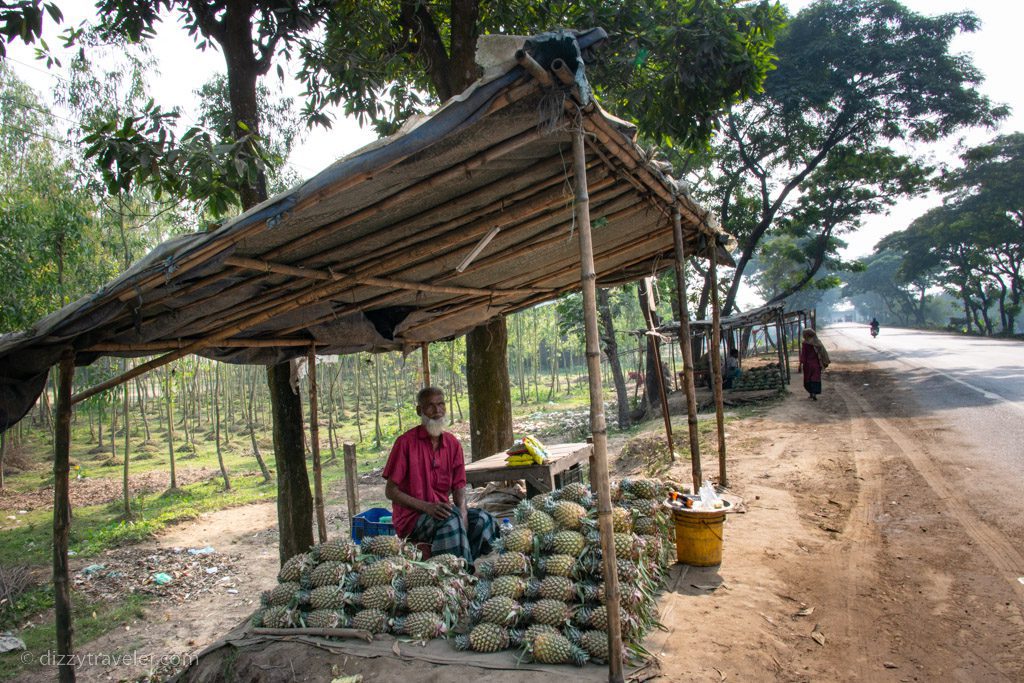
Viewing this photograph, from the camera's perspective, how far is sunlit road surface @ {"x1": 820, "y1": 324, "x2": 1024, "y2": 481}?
723 centimetres

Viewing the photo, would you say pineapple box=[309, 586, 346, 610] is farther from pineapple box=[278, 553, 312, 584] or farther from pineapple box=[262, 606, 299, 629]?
pineapple box=[278, 553, 312, 584]

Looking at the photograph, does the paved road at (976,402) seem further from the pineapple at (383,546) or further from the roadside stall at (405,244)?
the pineapple at (383,546)

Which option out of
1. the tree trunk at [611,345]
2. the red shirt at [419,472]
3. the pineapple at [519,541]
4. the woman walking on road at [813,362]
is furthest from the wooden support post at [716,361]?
the tree trunk at [611,345]

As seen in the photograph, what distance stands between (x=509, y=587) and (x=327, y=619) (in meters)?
1.01

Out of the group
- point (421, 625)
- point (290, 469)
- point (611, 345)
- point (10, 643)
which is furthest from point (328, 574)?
point (611, 345)

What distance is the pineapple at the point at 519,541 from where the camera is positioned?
3619 mm

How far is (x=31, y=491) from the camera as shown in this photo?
14.0 metres

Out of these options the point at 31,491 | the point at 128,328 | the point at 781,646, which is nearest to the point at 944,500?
the point at 781,646

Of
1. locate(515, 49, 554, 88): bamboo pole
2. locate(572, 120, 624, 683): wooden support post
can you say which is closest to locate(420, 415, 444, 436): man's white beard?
locate(572, 120, 624, 683): wooden support post

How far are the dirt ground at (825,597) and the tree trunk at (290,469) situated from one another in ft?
4.87

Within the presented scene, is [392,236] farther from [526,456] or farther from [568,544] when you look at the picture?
[526,456]

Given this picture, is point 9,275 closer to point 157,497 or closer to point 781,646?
point 157,497

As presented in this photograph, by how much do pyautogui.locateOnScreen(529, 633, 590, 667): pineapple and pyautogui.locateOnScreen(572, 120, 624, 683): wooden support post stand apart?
0.51 feet

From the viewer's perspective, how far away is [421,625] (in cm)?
328
